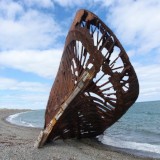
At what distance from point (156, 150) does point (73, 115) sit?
6082 mm

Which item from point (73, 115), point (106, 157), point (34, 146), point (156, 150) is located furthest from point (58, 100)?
point (156, 150)

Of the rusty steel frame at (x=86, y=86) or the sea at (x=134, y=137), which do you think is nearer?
the rusty steel frame at (x=86, y=86)

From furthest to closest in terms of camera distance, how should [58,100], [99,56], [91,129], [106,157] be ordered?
[91,129] → [58,100] → [106,157] → [99,56]

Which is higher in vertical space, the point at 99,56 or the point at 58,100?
the point at 99,56

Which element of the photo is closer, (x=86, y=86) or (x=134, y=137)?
(x=86, y=86)

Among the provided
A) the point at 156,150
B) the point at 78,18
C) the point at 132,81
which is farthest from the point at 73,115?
the point at 156,150

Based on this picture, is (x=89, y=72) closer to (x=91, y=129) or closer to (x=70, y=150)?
(x=70, y=150)

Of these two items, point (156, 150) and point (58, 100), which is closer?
point (58, 100)

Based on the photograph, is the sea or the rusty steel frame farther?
the sea

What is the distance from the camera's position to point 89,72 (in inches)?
477

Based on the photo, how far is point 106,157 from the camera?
41.5 ft

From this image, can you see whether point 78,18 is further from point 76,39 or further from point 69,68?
point 69,68

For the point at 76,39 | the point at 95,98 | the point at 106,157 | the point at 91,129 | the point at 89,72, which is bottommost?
the point at 106,157

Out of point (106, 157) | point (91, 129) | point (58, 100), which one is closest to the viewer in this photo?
point (106, 157)
